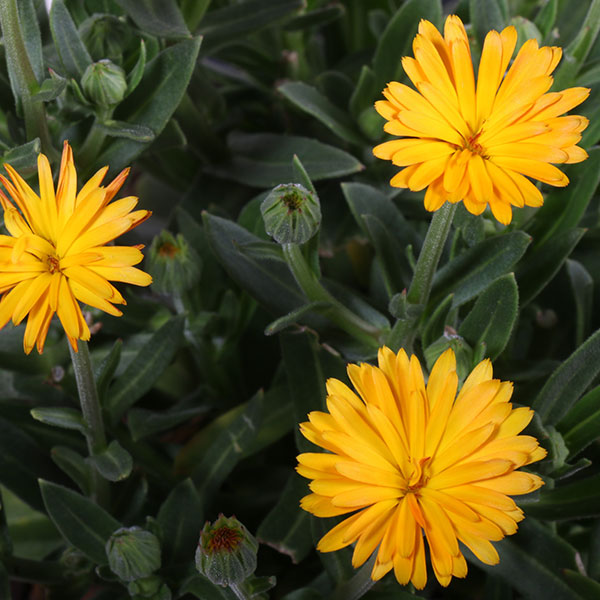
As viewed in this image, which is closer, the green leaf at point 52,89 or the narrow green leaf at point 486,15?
the green leaf at point 52,89

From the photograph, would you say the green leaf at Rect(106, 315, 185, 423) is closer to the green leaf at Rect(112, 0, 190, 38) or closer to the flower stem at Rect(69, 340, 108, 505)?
the flower stem at Rect(69, 340, 108, 505)

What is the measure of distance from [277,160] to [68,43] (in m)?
0.24

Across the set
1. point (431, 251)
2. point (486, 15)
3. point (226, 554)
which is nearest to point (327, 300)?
point (431, 251)

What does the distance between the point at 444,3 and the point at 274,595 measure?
73 centimetres

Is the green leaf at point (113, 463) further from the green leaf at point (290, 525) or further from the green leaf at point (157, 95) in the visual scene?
the green leaf at point (157, 95)

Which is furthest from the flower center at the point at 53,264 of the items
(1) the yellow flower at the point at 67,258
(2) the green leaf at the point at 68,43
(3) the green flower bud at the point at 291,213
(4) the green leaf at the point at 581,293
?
(4) the green leaf at the point at 581,293

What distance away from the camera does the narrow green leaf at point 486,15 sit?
737mm

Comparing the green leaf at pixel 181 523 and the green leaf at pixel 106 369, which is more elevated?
the green leaf at pixel 106 369

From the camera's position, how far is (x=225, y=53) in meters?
0.88

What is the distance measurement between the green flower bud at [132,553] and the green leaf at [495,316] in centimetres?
28

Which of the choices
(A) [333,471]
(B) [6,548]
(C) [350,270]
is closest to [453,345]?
(A) [333,471]

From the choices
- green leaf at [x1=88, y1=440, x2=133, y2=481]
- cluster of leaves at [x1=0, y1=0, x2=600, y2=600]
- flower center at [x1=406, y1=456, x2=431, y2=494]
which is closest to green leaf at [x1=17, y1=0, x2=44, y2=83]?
cluster of leaves at [x1=0, y1=0, x2=600, y2=600]

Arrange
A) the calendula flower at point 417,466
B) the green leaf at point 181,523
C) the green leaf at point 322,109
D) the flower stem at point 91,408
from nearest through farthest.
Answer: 1. the calendula flower at point 417,466
2. the flower stem at point 91,408
3. the green leaf at point 181,523
4. the green leaf at point 322,109

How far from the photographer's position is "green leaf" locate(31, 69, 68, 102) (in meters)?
0.59
